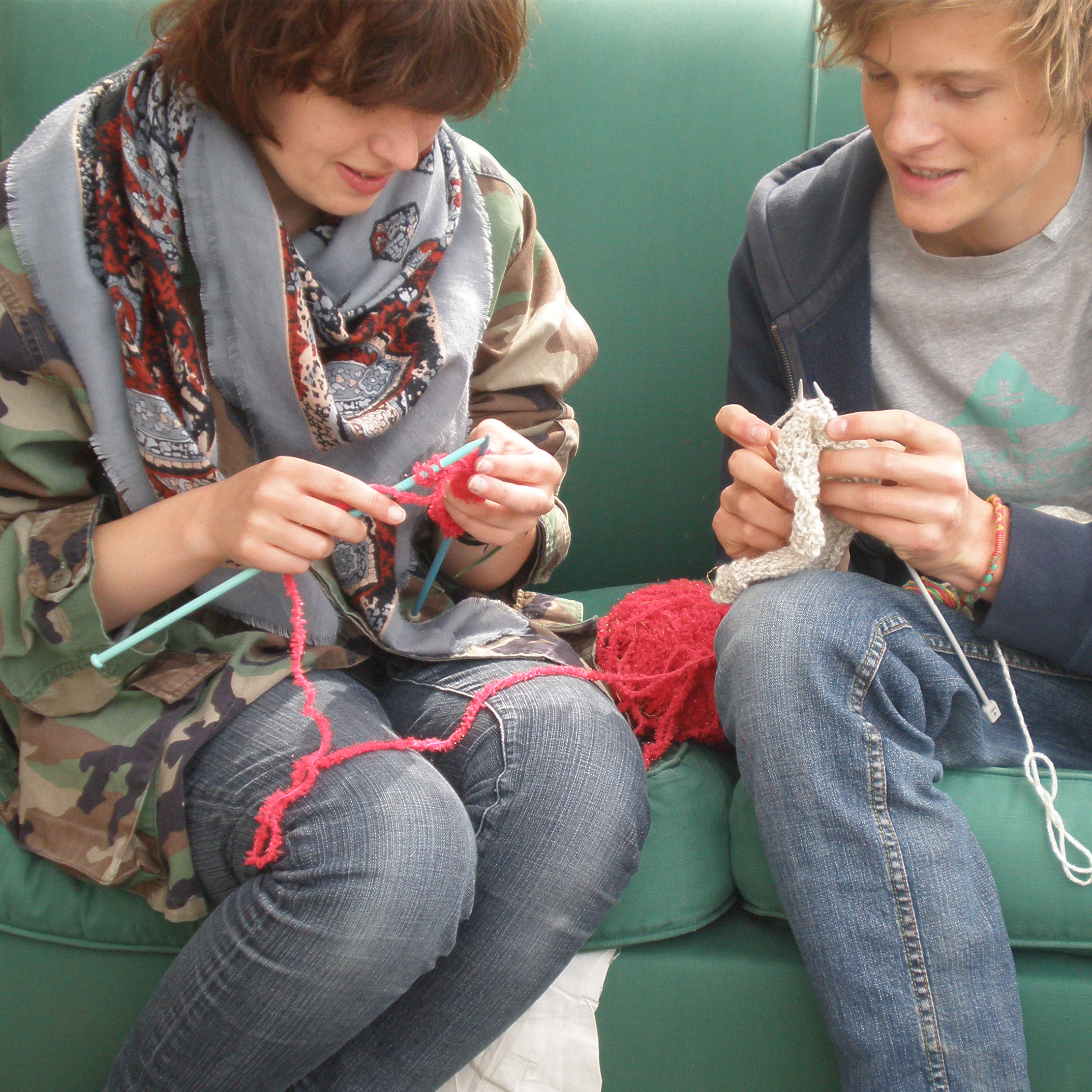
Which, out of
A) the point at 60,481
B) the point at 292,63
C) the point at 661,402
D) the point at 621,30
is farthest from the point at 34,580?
the point at 621,30

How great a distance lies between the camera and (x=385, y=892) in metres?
0.73

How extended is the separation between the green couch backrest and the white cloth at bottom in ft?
2.52

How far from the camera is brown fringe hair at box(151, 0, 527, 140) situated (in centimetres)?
72

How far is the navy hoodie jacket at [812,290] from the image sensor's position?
1003mm

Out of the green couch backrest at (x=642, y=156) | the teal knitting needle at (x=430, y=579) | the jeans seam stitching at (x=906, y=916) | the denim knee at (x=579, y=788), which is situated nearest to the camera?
the jeans seam stitching at (x=906, y=916)

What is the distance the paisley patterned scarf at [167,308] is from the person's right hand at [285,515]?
0.22ft

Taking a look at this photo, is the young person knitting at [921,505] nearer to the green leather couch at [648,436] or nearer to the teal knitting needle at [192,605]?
the green leather couch at [648,436]

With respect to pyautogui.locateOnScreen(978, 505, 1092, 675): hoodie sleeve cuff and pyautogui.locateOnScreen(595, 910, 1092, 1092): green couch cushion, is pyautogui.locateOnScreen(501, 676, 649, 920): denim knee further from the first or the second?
pyautogui.locateOnScreen(978, 505, 1092, 675): hoodie sleeve cuff

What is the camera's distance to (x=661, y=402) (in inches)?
58.4

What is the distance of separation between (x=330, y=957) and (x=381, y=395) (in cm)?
45

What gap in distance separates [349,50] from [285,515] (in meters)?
0.33

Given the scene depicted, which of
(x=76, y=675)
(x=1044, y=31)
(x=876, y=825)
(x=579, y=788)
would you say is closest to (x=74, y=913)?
(x=76, y=675)

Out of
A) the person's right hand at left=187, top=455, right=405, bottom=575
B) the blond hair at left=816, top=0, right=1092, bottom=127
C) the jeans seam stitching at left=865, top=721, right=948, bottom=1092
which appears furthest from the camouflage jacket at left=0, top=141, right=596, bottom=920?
the blond hair at left=816, top=0, right=1092, bottom=127

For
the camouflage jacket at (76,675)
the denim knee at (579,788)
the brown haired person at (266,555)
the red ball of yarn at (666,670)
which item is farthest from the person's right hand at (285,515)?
the red ball of yarn at (666,670)
